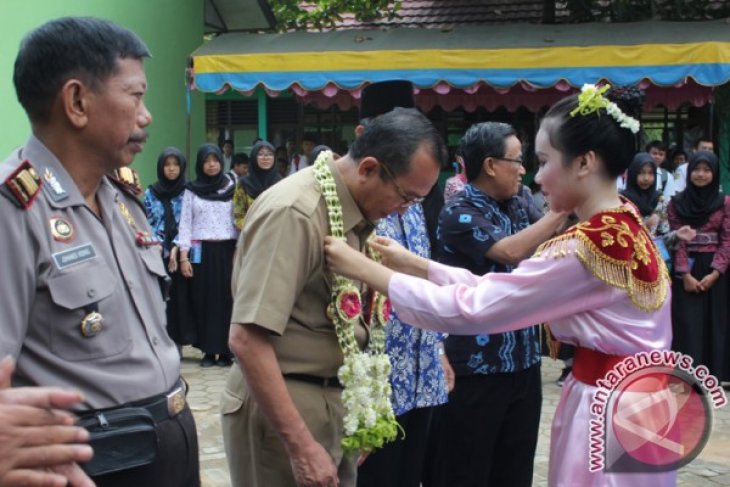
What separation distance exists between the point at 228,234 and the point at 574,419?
5.66m

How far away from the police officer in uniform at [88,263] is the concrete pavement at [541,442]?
288 centimetres

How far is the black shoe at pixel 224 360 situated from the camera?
7898 millimetres

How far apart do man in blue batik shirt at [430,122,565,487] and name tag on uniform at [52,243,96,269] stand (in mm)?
1911

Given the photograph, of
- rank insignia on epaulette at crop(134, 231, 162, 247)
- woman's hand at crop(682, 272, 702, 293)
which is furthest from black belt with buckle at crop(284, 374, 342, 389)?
woman's hand at crop(682, 272, 702, 293)

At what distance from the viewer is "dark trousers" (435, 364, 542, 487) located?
347cm

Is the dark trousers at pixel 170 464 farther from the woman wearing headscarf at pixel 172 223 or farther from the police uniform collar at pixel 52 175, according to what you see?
the woman wearing headscarf at pixel 172 223

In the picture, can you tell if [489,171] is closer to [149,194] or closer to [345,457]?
[345,457]

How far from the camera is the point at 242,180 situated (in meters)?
7.95

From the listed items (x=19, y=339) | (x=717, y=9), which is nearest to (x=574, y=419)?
(x=19, y=339)

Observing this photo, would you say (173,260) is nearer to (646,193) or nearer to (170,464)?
(646,193)

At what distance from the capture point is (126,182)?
2316mm

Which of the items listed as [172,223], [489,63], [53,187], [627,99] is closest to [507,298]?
[627,99]

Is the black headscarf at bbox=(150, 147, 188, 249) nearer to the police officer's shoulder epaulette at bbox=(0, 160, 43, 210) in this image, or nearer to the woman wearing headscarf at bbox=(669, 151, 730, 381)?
the woman wearing headscarf at bbox=(669, 151, 730, 381)

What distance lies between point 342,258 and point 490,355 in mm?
1282
